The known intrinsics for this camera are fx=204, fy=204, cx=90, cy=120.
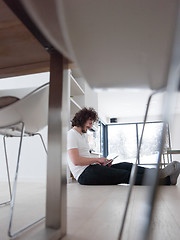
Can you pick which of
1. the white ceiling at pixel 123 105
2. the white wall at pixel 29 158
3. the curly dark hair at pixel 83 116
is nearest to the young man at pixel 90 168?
the curly dark hair at pixel 83 116

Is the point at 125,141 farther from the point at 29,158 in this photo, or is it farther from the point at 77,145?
the point at 77,145

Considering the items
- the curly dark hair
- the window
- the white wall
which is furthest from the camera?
the window

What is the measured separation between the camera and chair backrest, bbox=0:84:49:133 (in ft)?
2.74

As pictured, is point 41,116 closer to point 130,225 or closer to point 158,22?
point 130,225

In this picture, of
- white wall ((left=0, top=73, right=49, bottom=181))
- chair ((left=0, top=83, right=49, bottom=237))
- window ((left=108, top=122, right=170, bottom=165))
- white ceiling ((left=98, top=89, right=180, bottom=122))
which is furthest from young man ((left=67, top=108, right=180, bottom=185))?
window ((left=108, top=122, right=170, bottom=165))

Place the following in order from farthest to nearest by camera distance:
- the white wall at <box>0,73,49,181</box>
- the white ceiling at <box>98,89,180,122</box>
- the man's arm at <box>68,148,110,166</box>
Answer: the white ceiling at <box>98,89,180,122</box> → the white wall at <box>0,73,49,181</box> → the man's arm at <box>68,148,110,166</box>

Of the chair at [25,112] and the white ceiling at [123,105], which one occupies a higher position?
the white ceiling at [123,105]

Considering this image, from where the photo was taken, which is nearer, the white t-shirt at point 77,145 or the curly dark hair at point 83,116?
the white t-shirt at point 77,145

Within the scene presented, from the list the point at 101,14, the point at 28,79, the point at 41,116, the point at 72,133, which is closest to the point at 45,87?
the point at 41,116

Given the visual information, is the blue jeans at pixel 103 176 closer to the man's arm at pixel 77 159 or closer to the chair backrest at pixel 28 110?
the man's arm at pixel 77 159

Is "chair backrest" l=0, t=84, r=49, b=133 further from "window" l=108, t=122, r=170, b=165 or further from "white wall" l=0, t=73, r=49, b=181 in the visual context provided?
"window" l=108, t=122, r=170, b=165

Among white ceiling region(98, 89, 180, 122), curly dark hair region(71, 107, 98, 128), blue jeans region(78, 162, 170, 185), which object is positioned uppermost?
white ceiling region(98, 89, 180, 122)

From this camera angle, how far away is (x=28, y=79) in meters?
3.27

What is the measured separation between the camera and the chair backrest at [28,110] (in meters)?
0.84
